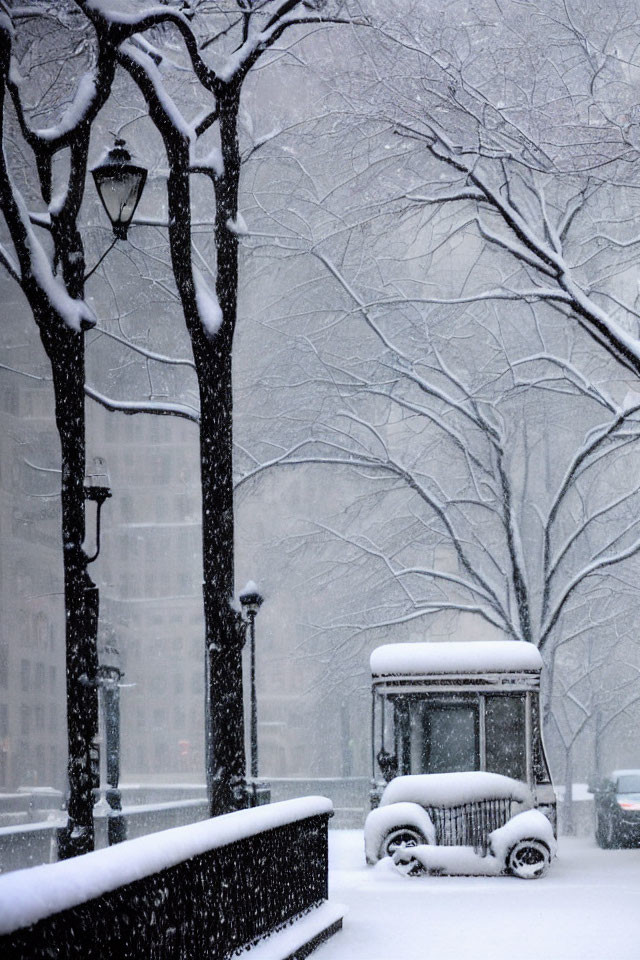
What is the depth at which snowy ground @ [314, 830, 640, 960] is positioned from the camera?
1070 centimetres

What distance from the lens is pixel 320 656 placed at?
104 feet

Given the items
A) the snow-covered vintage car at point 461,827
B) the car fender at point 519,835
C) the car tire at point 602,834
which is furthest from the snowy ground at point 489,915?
the car tire at point 602,834

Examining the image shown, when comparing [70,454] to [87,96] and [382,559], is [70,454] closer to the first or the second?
[87,96]

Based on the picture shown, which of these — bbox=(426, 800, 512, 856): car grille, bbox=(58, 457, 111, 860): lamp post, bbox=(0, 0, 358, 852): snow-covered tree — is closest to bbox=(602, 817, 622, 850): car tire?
bbox=(426, 800, 512, 856): car grille

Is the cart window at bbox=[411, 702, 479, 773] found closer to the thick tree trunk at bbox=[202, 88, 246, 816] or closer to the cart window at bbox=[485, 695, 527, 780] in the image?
the cart window at bbox=[485, 695, 527, 780]

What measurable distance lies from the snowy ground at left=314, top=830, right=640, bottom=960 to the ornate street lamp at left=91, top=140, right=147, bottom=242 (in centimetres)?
627

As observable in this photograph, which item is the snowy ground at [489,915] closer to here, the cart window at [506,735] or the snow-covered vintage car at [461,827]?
the snow-covered vintage car at [461,827]

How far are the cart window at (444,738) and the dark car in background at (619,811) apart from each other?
6363mm

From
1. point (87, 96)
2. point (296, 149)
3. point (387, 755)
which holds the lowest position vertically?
point (387, 755)

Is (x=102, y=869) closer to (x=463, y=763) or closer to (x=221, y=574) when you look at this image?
(x=221, y=574)

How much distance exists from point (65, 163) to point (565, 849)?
14850mm

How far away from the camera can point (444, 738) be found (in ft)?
64.4

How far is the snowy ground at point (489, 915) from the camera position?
1070cm

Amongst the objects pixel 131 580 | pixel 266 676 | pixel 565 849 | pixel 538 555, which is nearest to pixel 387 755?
pixel 565 849
